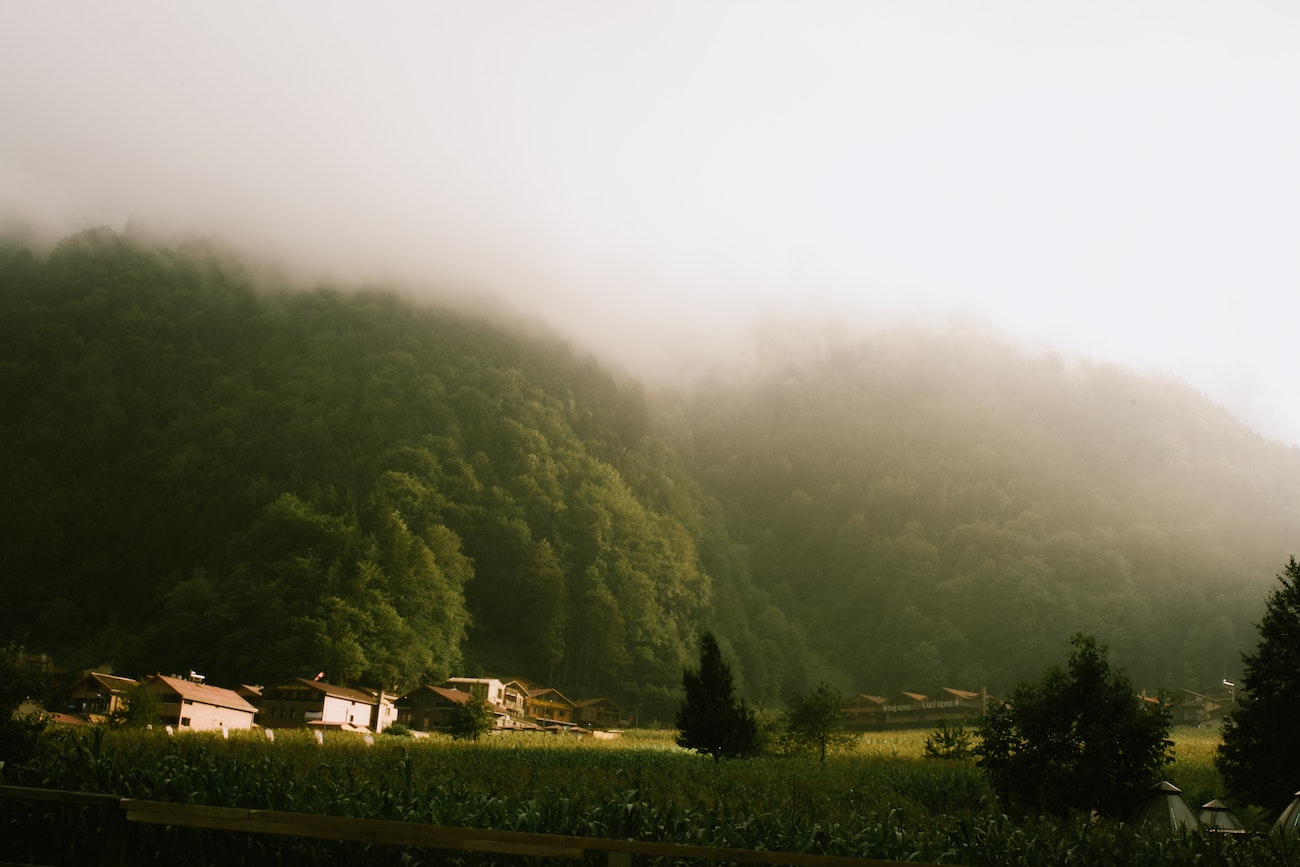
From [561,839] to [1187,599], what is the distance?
157m

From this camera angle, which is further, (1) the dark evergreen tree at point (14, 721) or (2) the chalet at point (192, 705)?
(2) the chalet at point (192, 705)

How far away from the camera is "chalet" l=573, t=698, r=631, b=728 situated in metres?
95.2

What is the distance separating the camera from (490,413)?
136875 millimetres

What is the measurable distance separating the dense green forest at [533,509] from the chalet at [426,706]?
19.4 feet

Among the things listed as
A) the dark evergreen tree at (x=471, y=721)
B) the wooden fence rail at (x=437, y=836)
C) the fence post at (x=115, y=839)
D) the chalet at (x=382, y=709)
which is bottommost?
the chalet at (x=382, y=709)

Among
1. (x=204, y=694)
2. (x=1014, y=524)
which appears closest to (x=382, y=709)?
(x=204, y=694)

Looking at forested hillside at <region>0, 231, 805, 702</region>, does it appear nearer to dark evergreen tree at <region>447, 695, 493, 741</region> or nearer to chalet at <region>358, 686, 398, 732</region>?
chalet at <region>358, 686, 398, 732</region>

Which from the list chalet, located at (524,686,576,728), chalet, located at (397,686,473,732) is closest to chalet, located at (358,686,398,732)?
chalet, located at (397,686,473,732)

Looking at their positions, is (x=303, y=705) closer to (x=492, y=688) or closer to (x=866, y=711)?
(x=492, y=688)

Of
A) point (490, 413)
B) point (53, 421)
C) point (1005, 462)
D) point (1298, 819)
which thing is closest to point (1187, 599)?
point (1005, 462)

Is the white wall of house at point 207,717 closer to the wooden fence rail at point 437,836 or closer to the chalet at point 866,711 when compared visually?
the wooden fence rail at point 437,836

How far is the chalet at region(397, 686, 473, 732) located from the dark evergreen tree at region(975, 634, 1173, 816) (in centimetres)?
5605

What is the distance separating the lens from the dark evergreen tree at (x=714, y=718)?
47344mm

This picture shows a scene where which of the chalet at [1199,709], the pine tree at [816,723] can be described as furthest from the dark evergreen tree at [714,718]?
the chalet at [1199,709]
